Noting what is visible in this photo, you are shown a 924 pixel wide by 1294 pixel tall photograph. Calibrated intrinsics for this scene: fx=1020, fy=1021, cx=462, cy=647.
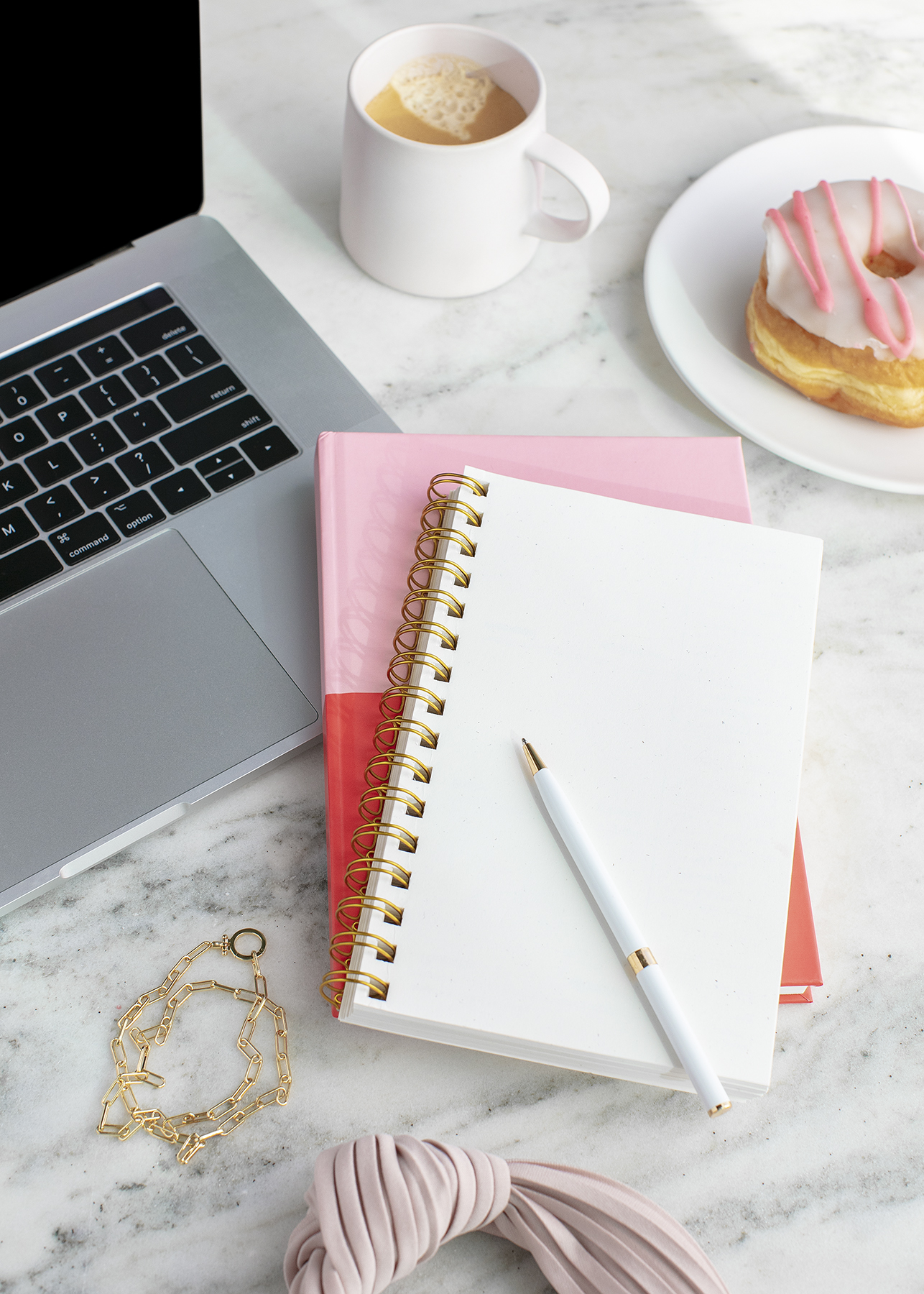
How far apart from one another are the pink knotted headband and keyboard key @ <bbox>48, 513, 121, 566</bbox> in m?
0.37

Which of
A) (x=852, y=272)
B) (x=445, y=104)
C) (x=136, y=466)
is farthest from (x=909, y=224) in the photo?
(x=136, y=466)

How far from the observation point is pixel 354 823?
546 millimetres

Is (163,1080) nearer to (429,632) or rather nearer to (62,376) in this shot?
(429,632)

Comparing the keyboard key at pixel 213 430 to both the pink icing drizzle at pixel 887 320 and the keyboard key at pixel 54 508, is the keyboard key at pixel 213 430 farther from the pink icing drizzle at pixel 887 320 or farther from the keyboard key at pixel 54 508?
the pink icing drizzle at pixel 887 320

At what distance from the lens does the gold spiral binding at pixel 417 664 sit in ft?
1.82

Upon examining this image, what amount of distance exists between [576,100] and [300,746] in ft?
2.10

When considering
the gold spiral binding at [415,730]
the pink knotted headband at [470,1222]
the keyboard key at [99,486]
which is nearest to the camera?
the pink knotted headband at [470,1222]

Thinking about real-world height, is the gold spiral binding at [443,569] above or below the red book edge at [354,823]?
above

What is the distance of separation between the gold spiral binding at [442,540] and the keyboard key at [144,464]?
180 mm

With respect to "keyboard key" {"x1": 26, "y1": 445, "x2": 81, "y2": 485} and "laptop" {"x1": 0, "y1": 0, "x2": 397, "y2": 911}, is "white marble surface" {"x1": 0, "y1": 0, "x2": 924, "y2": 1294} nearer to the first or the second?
"laptop" {"x1": 0, "y1": 0, "x2": 397, "y2": 911}

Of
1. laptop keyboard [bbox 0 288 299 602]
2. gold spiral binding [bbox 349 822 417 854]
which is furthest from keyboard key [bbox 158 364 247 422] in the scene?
gold spiral binding [bbox 349 822 417 854]

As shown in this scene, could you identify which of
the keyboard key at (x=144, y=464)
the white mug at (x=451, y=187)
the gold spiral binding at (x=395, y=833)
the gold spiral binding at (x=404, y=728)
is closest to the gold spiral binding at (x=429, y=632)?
the gold spiral binding at (x=404, y=728)

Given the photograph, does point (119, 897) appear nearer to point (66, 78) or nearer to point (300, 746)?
point (300, 746)

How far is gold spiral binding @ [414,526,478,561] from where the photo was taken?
587mm
